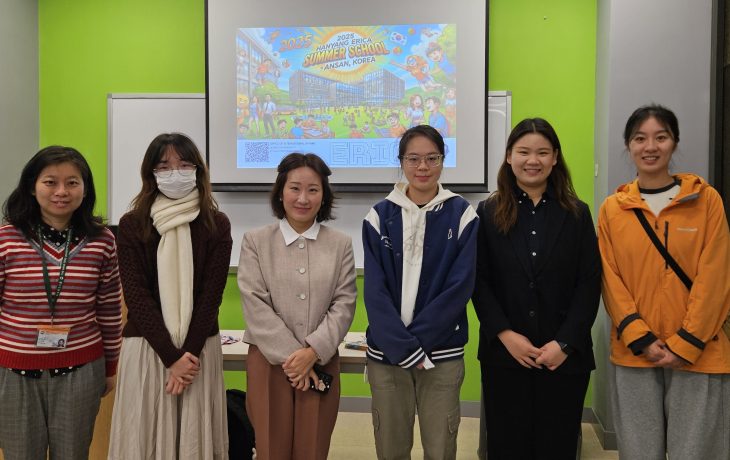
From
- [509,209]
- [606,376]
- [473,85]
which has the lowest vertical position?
[606,376]

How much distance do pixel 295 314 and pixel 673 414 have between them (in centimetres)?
141

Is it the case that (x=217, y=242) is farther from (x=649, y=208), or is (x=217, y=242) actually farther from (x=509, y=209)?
(x=649, y=208)

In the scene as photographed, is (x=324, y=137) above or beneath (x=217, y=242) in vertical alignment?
above

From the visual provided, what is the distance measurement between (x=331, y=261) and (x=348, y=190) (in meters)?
1.92

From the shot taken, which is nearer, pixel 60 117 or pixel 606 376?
pixel 606 376

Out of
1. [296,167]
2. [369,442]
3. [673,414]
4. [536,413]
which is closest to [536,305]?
[536,413]

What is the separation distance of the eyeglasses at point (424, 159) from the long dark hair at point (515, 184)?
288 millimetres

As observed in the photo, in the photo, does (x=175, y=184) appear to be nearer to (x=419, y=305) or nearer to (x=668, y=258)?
(x=419, y=305)

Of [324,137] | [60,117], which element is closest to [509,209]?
[324,137]

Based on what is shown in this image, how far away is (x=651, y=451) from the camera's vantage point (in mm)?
2090

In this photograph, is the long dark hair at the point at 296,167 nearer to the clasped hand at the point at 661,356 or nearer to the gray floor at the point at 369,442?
the clasped hand at the point at 661,356

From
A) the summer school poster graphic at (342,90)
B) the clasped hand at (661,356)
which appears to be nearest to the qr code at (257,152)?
the summer school poster graphic at (342,90)

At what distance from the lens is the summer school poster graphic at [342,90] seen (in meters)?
3.97

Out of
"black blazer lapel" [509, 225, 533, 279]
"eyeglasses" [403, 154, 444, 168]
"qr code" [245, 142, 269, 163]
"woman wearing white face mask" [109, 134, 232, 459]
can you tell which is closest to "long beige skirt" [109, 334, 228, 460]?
"woman wearing white face mask" [109, 134, 232, 459]
